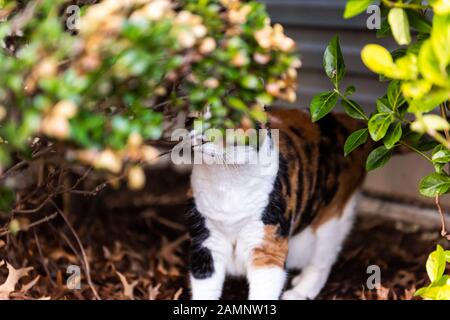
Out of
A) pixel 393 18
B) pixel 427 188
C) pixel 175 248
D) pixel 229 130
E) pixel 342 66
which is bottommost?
pixel 175 248

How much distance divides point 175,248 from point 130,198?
1084 millimetres

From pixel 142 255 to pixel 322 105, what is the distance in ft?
6.28

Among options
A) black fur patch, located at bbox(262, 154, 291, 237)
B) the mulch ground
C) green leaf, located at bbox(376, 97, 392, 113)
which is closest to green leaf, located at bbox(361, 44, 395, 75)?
green leaf, located at bbox(376, 97, 392, 113)

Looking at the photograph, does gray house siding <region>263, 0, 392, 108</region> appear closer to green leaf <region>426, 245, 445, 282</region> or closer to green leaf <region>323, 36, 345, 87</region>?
green leaf <region>323, 36, 345, 87</region>

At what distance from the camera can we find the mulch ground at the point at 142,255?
3.75 metres

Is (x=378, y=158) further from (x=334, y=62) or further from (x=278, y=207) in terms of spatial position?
(x=278, y=207)

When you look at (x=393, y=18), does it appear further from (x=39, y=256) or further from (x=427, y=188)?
(x=39, y=256)

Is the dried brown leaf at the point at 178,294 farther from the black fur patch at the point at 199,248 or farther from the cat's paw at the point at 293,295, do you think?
the cat's paw at the point at 293,295

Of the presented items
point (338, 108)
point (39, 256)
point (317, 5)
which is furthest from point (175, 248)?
point (317, 5)

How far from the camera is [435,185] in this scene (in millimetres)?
2729

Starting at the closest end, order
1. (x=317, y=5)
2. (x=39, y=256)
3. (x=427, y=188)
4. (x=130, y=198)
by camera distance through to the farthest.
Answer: (x=427, y=188) < (x=39, y=256) < (x=317, y=5) < (x=130, y=198)

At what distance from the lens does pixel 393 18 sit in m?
2.24

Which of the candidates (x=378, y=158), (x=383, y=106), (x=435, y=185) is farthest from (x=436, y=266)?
(x=383, y=106)

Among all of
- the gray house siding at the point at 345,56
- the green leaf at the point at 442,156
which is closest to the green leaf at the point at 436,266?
the green leaf at the point at 442,156
